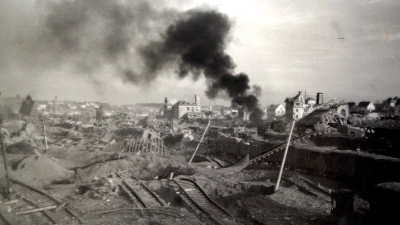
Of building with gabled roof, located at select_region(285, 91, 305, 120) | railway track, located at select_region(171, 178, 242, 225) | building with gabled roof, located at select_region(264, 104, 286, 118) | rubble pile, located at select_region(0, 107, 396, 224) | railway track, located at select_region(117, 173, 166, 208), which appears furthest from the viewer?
building with gabled roof, located at select_region(264, 104, 286, 118)

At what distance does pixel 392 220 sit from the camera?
552 centimetres

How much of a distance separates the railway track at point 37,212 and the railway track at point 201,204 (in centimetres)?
326

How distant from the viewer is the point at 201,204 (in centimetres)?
829

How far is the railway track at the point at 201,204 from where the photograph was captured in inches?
284

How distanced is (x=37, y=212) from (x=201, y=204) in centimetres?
467

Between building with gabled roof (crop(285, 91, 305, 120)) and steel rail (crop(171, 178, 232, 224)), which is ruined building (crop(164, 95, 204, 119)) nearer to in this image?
building with gabled roof (crop(285, 91, 305, 120))

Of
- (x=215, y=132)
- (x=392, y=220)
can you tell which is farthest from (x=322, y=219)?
(x=215, y=132)

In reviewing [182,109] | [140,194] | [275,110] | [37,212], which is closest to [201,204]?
[140,194]

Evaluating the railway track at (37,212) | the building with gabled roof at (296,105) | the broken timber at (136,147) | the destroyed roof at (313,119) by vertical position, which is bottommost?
the railway track at (37,212)

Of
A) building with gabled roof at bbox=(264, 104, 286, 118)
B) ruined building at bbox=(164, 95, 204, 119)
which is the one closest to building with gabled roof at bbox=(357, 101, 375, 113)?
building with gabled roof at bbox=(264, 104, 286, 118)

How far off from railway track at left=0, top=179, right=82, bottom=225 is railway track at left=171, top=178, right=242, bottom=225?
3.26 metres

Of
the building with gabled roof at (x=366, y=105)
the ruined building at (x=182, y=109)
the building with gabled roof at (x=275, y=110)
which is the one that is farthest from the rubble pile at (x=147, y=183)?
the building with gabled roof at (x=366, y=105)

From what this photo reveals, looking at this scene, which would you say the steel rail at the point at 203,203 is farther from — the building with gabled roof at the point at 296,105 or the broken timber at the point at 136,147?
the building with gabled roof at the point at 296,105

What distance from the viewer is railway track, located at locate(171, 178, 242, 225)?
7.21 m
